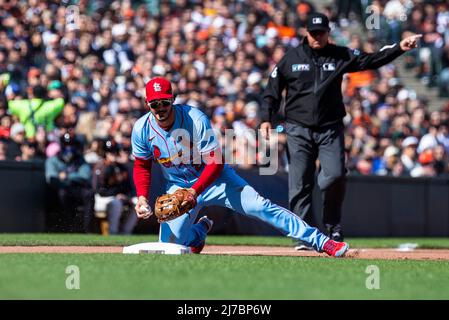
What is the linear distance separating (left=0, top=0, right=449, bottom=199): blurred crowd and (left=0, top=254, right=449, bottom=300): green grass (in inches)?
251

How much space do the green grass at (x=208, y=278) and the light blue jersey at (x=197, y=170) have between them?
1.57ft

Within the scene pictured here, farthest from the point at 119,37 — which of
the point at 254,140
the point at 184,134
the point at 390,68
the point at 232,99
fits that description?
the point at 184,134

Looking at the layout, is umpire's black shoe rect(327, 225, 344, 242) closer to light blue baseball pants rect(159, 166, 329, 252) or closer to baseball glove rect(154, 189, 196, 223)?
light blue baseball pants rect(159, 166, 329, 252)

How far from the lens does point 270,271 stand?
26.0 ft

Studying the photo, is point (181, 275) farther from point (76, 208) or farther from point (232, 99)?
point (232, 99)

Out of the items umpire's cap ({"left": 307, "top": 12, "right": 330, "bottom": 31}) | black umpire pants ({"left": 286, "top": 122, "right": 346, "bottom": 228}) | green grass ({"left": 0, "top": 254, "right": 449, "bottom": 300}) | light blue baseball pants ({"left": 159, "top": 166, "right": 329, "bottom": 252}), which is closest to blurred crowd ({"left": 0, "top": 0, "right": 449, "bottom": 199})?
black umpire pants ({"left": 286, "top": 122, "right": 346, "bottom": 228})

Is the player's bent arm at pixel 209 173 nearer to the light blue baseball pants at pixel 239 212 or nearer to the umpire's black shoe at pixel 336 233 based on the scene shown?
the light blue baseball pants at pixel 239 212

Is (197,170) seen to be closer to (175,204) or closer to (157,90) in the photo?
(175,204)

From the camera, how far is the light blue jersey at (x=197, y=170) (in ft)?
31.4

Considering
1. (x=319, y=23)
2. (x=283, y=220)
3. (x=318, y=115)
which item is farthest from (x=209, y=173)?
(x=319, y=23)

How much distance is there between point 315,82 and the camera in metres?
11.8

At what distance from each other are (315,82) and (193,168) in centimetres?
257

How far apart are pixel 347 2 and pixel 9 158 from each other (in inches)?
488

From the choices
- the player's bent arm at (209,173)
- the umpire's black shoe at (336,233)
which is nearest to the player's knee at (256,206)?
the player's bent arm at (209,173)
